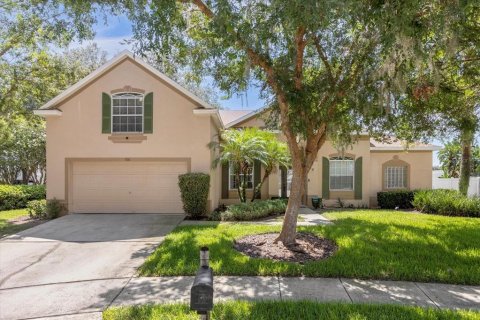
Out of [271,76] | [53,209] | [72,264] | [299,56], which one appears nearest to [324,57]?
[299,56]

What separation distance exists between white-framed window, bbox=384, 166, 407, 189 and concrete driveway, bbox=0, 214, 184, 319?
44.2ft

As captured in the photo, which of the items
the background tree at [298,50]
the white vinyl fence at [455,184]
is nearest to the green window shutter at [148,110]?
the background tree at [298,50]

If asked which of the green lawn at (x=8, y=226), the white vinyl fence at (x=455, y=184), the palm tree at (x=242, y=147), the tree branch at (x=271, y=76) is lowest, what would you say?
the green lawn at (x=8, y=226)

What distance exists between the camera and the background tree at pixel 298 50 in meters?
6.00

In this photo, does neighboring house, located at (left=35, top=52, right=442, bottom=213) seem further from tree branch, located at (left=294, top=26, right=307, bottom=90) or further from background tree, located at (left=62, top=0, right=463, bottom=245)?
tree branch, located at (left=294, top=26, right=307, bottom=90)

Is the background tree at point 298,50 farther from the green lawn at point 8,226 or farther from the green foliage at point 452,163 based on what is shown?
the green foliage at point 452,163

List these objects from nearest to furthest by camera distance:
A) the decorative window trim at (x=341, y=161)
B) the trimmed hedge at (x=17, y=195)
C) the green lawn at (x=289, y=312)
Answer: the green lawn at (x=289, y=312) < the trimmed hedge at (x=17, y=195) < the decorative window trim at (x=341, y=161)

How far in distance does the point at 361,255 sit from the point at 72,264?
630 centimetres

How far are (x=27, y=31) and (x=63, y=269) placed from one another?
10013 millimetres

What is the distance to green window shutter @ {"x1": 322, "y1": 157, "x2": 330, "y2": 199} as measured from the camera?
60.5 feet

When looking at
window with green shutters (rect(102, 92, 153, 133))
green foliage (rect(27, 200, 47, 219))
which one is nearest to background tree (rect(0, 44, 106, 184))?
window with green shutters (rect(102, 92, 153, 133))

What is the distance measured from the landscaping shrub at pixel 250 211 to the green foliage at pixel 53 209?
6.84 meters

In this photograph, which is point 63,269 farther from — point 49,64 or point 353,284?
point 49,64

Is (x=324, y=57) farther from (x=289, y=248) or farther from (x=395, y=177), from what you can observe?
(x=395, y=177)
